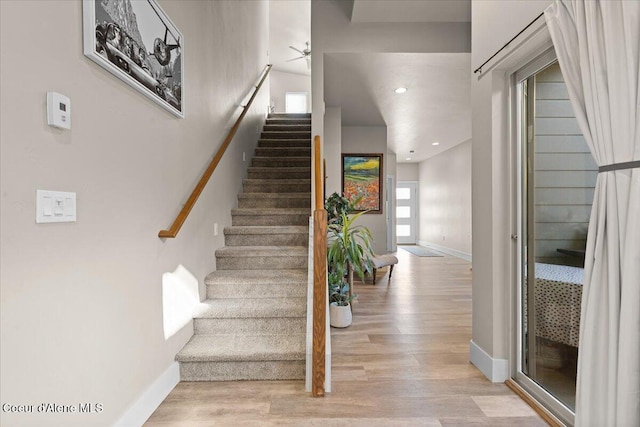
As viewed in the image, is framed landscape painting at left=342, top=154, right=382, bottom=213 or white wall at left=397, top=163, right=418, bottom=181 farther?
white wall at left=397, top=163, right=418, bottom=181

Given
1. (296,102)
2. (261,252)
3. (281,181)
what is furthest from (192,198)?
(296,102)

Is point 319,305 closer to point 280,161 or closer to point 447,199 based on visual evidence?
point 280,161

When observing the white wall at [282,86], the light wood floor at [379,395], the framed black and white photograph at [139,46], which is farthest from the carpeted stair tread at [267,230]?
the white wall at [282,86]

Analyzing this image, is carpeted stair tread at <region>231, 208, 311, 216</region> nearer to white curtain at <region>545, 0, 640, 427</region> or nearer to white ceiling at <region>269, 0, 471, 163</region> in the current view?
white ceiling at <region>269, 0, 471, 163</region>

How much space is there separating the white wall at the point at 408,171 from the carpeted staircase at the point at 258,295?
7.59m

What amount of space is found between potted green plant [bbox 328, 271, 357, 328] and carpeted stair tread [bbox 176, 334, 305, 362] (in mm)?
803

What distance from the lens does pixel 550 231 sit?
6.11 feet

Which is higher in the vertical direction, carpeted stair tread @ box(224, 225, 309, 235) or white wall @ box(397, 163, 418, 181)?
white wall @ box(397, 163, 418, 181)

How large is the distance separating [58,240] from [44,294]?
7.7 inches

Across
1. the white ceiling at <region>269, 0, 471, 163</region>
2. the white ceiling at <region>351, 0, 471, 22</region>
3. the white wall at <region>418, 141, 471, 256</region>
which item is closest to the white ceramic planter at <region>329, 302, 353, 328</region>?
the white ceiling at <region>269, 0, 471, 163</region>

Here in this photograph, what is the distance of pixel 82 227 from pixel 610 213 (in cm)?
209

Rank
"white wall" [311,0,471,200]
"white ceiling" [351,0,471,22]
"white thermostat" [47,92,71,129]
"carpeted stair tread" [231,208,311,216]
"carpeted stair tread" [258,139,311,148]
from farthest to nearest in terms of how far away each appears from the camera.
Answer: "carpeted stair tread" [258,139,311,148], "white wall" [311,0,471,200], "carpeted stair tread" [231,208,311,216], "white ceiling" [351,0,471,22], "white thermostat" [47,92,71,129]

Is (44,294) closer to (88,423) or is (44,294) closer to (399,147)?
(88,423)

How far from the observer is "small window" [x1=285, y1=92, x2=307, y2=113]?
10.2 metres
